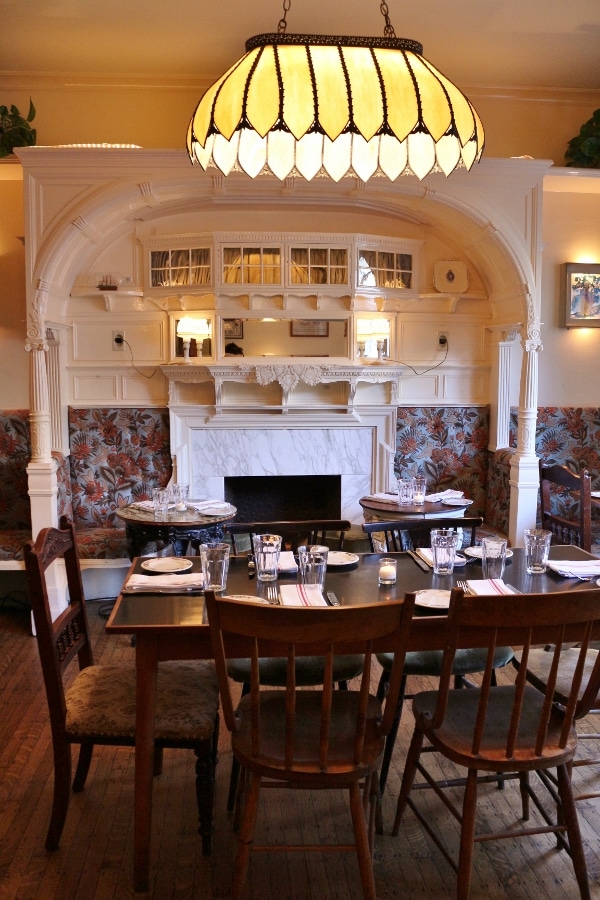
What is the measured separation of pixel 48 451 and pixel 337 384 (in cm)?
208

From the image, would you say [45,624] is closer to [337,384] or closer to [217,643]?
[217,643]

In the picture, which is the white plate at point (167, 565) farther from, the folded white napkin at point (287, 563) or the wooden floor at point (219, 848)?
the wooden floor at point (219, 848)

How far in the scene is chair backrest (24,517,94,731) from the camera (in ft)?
7.03

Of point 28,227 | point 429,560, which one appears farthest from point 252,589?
point 28,227

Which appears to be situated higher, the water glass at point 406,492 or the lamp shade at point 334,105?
the lamp shade at point 334,105

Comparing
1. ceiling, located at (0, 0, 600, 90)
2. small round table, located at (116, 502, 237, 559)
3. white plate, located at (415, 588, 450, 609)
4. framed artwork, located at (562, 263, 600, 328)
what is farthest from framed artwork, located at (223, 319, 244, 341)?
white plate, located at (415, 588, 450, 609)

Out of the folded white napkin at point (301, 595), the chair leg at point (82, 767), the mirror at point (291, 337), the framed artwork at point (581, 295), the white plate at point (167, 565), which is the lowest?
the chair leg at point (82, 767)

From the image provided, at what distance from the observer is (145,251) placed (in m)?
5.07

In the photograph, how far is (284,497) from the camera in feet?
17.9

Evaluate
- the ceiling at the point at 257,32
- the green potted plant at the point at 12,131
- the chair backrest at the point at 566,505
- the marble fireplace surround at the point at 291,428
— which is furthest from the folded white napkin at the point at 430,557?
the green potted plant at the point at 12,131

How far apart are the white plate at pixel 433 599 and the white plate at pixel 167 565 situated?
82cm

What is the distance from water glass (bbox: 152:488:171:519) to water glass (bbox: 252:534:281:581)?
5.31 feet

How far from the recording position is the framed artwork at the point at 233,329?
5.15 meters

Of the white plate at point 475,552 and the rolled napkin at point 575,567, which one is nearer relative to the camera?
the rolled napkin at point 575,567
